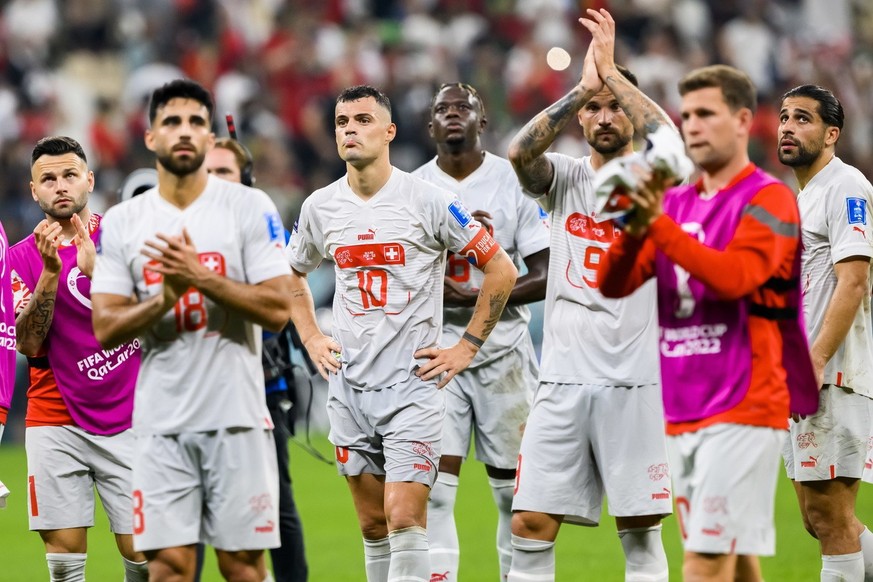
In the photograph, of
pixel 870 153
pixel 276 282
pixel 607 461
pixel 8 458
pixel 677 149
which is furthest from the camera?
pixel 870 153

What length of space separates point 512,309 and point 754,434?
10.3 ft

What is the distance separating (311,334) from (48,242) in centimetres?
155

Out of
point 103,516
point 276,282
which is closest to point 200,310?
point 276,282

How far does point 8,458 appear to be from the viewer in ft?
52.5

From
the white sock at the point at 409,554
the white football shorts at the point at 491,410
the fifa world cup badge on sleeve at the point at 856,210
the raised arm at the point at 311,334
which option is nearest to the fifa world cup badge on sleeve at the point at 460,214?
the raised arm at the point at 311,334

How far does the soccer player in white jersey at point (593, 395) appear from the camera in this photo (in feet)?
21.5

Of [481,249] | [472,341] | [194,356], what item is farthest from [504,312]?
[194,356]

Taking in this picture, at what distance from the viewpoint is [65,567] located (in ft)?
23.1

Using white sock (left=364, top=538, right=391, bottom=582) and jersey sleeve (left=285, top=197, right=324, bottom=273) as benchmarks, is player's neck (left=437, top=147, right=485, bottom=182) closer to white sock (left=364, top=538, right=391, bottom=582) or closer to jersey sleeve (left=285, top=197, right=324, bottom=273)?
jersey sleeve (left=285, top=197, right=324, bottom=273)

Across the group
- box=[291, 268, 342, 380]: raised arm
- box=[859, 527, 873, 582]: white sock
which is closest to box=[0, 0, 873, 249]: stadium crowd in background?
box=[291, 268, 342, 380]: raised arm

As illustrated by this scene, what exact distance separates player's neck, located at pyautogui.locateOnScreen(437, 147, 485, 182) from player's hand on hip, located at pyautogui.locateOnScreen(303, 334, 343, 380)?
64.1 inches

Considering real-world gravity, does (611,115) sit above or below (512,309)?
above

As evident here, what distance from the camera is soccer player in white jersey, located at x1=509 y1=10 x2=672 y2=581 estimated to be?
6.55m

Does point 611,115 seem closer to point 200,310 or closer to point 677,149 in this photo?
point 677,149
